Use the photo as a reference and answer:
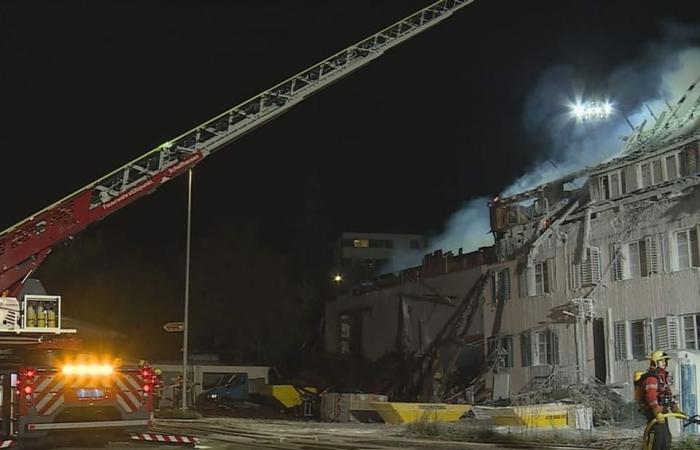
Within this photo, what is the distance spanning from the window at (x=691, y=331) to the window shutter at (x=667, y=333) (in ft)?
0.80

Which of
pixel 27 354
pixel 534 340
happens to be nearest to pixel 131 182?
pixel 27 354

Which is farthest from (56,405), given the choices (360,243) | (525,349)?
(360,243)

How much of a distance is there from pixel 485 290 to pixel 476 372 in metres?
3.57

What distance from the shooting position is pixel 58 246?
17234mm

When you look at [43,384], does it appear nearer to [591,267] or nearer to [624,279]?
Answer: [624,279]

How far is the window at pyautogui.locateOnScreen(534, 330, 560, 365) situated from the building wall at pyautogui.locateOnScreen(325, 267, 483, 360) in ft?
13.6

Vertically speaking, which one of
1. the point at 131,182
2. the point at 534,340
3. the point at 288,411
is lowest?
the point at 288,411

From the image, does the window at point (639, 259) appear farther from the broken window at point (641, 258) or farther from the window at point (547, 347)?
the window at point (547, 347)

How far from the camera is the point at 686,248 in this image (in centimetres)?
2647

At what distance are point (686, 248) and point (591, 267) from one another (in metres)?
3.71

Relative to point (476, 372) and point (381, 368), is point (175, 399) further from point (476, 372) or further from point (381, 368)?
point (476, 372)

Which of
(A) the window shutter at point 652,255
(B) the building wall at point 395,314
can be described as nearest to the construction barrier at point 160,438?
(A) the window shutter at point 652,255

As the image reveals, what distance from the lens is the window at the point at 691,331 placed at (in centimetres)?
2575

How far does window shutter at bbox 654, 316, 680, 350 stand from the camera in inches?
1033
